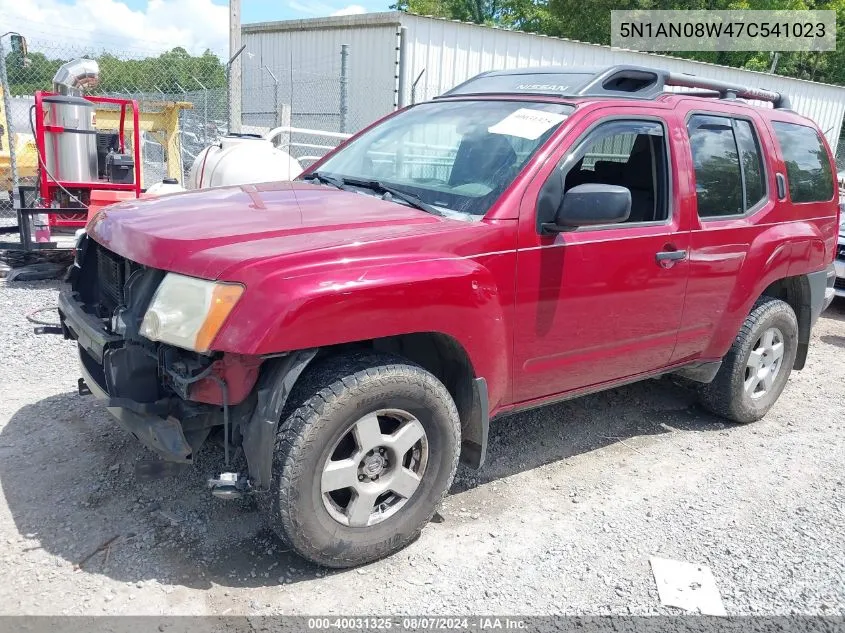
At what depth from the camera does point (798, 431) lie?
4.66 m

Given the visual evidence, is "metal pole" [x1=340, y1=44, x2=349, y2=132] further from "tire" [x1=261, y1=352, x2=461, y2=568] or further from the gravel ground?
"tire" [x1=261, y1=352, x2=461, y2=568]

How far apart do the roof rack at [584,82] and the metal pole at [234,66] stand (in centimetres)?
628

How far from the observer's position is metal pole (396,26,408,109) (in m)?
11.7

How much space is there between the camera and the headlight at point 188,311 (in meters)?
2.39

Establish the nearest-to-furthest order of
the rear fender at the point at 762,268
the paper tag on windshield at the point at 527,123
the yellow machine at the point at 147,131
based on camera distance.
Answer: the paper tag on windshield at the point at 527,123 < the rear fender at the point at 762,268 < the yellow machine at the point at 147,131

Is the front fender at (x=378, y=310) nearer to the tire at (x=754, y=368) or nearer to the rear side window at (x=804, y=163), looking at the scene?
the tire at (x=754, y=368)

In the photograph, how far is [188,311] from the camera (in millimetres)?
2451

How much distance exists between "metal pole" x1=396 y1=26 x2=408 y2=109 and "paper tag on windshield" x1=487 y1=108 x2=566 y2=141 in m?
8.30

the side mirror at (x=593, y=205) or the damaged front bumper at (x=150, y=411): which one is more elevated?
the side mirror at (x=593, y=205)

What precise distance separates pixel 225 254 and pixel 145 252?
41 centimetres

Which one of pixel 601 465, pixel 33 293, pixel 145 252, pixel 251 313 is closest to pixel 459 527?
pixel 601 465

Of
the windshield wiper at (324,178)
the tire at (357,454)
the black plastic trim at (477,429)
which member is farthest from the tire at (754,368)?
the windshield wiper at (324,178)

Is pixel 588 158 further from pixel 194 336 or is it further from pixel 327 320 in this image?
pixel 194 336

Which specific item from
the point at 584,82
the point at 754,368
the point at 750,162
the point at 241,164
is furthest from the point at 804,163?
the point at 241,164
